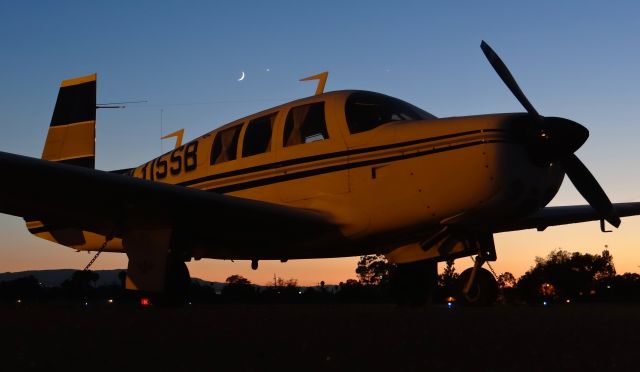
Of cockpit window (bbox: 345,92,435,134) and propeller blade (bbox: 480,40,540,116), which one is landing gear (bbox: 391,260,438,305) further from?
propeller blade (bbox: 480,40,540,116)

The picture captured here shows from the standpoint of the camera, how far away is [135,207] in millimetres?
8578

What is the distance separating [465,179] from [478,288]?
6.77 feet

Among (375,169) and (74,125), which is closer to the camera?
(375,169)

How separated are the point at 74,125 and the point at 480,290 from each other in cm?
908

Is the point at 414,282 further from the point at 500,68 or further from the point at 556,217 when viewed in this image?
the point at 500,68

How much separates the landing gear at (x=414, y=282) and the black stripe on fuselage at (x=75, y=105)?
7724 millimetres

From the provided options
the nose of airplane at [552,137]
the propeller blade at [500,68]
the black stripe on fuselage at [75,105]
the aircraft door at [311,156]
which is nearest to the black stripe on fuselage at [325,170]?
the aircraft door at [311,156]

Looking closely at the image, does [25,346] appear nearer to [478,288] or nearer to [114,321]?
[114,321]

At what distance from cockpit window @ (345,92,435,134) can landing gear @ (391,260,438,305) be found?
216 centimetres

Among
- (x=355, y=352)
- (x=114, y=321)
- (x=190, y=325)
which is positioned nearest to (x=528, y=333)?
(x=355, y=352)

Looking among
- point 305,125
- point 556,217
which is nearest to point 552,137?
point 305,125

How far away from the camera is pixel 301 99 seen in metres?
10.2

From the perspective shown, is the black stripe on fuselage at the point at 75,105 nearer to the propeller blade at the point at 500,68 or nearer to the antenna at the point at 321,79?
the antenna at the point at 321,79

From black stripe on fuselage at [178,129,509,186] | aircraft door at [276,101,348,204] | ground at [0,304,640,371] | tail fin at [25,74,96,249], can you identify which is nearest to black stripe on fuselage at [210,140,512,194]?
aircraft door at [276,101,348,204]
